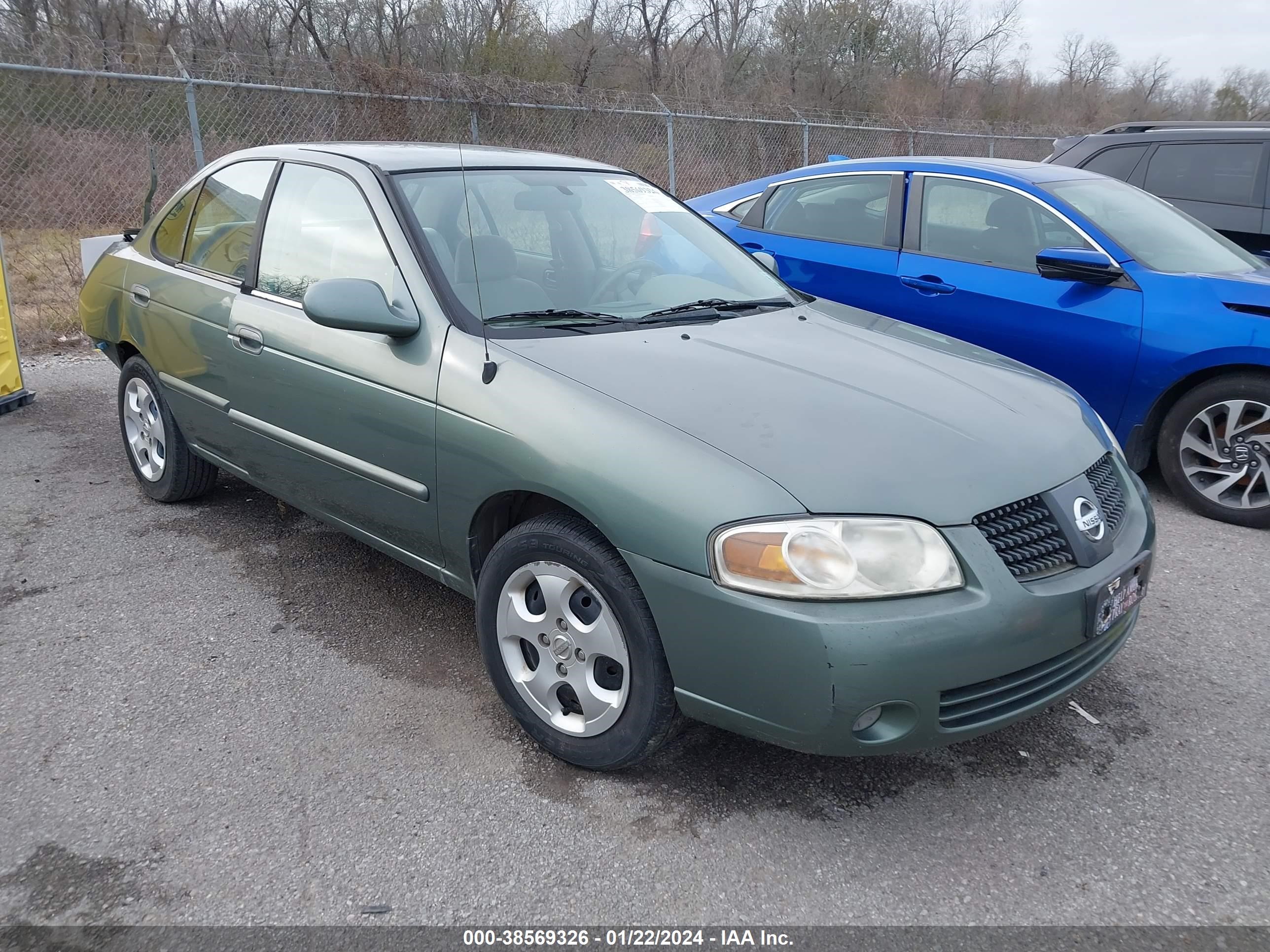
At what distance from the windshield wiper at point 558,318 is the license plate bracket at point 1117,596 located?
1.56 meters

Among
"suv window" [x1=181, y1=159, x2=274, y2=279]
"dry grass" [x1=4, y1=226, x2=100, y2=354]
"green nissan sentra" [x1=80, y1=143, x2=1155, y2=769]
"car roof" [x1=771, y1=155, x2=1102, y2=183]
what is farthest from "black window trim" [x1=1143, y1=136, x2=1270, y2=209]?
"dry grass" [x1=4, y1=226, x2=100, y2=354]

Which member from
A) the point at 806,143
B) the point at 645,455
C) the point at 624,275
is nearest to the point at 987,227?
the point at 624,275

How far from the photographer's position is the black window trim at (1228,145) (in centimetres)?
688

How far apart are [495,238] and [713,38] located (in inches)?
1185

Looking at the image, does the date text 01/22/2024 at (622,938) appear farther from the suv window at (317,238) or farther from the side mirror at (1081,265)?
the side mirror at (1081,265)

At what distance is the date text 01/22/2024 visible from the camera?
6.81ft

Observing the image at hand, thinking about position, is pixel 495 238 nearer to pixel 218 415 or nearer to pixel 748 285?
pixel 748 285

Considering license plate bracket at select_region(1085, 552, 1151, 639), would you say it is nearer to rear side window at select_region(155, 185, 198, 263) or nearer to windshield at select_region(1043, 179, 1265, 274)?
windshield at select_region(1043, 179, 1265, 274)

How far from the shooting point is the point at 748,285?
11.9 ft

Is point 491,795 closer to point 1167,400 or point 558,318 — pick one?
point 558,318

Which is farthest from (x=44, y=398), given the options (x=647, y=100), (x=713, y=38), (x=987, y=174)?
(x=713, y=38)

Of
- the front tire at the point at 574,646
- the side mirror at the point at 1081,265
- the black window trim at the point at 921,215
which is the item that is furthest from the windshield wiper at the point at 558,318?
the black window trim at the point at 921,215

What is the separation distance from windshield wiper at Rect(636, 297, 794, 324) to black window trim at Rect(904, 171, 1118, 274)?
2014 mm

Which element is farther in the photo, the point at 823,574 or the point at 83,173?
the point at 83,173
